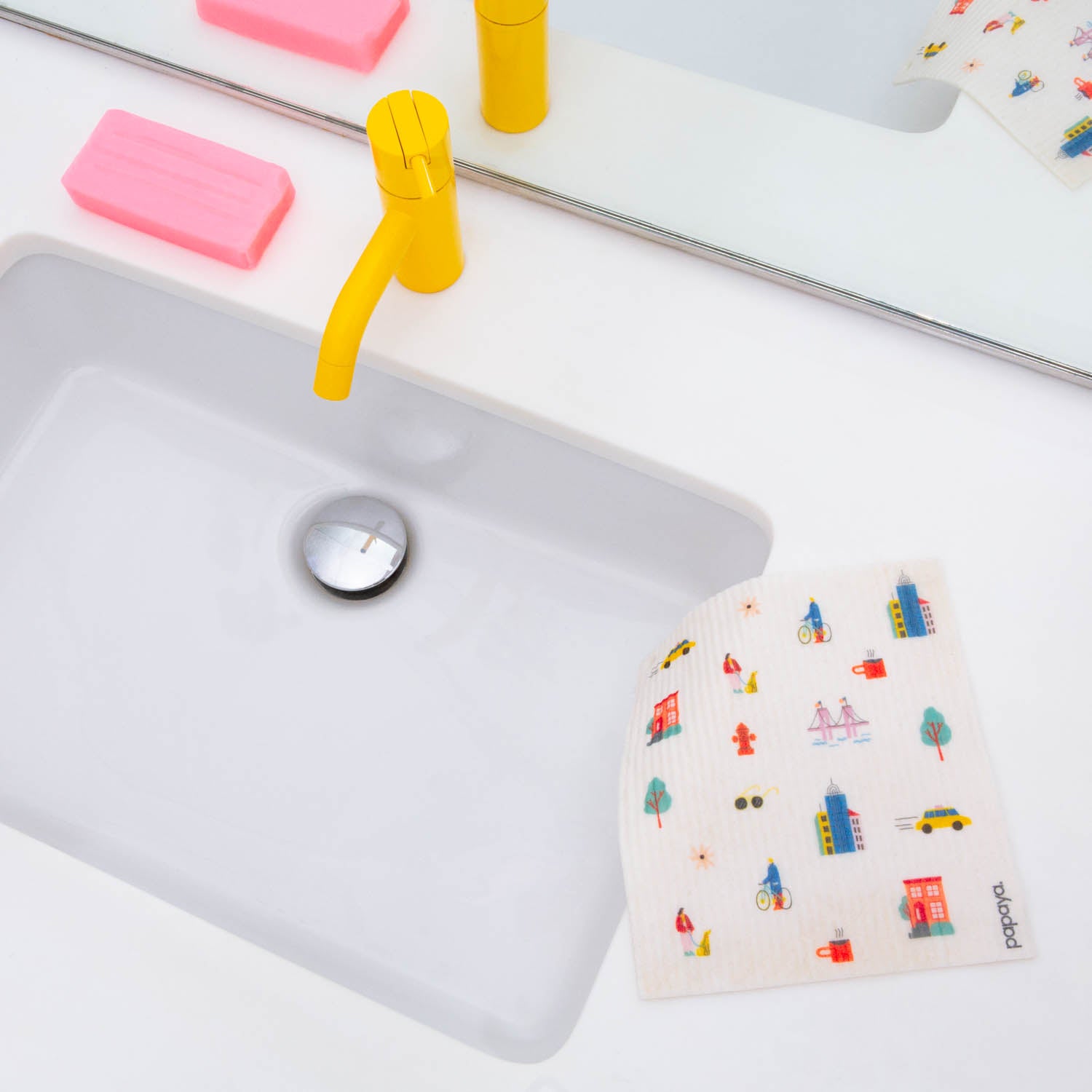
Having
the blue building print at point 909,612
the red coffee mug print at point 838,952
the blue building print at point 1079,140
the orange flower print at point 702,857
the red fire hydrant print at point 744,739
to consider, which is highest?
the blue building print at point 1079,140

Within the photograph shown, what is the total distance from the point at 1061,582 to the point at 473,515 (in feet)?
1.34

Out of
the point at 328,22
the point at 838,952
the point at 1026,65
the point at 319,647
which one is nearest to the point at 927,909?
the point at 838,952

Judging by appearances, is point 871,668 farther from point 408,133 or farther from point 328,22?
point 328,22

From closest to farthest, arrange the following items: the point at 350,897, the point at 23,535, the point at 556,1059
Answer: the point at 556,1059
the point at 350,897
the point at 23,535

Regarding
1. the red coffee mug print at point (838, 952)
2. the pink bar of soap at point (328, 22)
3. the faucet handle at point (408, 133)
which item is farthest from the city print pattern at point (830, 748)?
the pink bar of soap at point (328, 22)

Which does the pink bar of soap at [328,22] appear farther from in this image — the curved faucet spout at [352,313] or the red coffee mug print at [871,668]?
the red coffee mug print at [871,668]

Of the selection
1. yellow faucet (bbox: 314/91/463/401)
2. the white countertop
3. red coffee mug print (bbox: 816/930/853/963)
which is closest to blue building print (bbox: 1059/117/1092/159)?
the white countertop

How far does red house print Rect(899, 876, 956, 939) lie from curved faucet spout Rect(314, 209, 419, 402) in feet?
1.33

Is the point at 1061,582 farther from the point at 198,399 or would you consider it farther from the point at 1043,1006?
the point at 198,399

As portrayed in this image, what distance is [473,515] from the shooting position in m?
0.77

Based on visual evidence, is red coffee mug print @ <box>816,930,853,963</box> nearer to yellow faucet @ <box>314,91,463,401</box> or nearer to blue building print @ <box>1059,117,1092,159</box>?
yellow faucet @ <box>314,91,463,401</box>

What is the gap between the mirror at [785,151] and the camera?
2.11 feet

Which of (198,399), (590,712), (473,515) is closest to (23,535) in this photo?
(198,399)

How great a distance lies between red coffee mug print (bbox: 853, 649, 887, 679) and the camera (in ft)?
1.83
